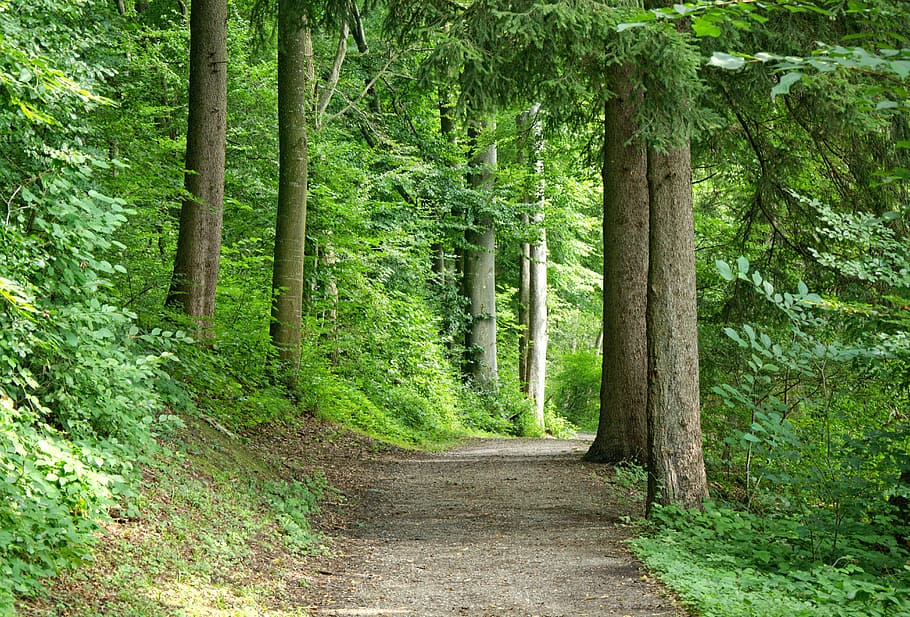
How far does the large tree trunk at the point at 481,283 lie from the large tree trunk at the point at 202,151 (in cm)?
1110

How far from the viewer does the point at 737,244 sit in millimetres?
11859

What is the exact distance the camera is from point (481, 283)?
72.6 ft

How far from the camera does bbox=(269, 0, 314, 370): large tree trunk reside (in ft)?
42.0

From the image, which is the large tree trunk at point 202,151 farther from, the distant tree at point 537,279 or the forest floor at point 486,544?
the distant tree at point 537,279

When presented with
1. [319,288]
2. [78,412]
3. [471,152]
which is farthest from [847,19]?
[471,152]

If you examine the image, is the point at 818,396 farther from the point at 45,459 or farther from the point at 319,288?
the point at 319,288

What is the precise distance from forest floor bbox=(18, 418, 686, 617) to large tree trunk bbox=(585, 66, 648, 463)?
0.72 meters

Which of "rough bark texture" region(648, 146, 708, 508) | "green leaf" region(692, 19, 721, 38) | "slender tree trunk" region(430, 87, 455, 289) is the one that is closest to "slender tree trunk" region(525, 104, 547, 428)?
"slender tree trunk" region(430, 87, 455, 289)

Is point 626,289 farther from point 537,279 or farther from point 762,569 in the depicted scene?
point 537,279

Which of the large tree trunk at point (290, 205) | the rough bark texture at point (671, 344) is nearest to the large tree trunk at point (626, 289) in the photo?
the rough bark texture at point (671, 344)

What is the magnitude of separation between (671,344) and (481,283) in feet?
46.6

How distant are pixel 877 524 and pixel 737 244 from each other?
17.5ft

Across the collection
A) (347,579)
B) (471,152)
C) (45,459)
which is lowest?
(347,579)

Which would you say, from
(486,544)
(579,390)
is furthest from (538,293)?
(486,544)
